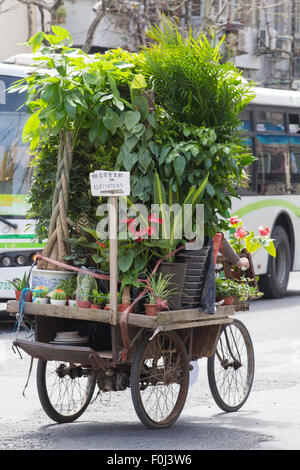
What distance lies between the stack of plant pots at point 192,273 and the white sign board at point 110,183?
705mm

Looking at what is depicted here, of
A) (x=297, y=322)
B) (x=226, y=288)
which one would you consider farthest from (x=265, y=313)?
(x=226, y=288)

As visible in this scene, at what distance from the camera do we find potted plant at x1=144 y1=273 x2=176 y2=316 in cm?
635

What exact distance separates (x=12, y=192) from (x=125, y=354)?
5.98 metres

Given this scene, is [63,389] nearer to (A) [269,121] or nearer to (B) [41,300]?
(B) [41,300]

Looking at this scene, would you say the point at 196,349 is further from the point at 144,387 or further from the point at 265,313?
the point at 265,313

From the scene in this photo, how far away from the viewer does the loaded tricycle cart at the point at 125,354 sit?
6.36m

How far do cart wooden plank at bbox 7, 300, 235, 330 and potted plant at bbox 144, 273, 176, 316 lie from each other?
0.20 ft

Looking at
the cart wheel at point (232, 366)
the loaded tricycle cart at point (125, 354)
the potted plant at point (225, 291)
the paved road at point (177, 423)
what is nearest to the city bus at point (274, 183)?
the paved road at point (177, 423)

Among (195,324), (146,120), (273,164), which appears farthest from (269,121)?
(195,324)

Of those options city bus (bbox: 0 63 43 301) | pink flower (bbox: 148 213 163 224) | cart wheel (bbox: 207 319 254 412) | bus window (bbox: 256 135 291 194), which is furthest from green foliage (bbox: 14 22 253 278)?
bus window (bbox: 256 135 291 194)

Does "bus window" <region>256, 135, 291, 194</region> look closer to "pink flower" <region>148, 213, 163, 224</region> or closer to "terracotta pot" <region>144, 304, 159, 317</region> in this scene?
"pink flower" <region>148, 213, 163, 224</region>

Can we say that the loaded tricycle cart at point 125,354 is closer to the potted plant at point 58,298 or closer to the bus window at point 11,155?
the potted plant at point 58,298

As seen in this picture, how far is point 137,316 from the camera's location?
632 cm

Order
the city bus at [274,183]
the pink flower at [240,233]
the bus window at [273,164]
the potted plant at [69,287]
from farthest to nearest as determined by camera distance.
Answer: the bus window at [273,164], the city bus at [274,183], the pink flower at [240,233], the potted plant at [69,287]
